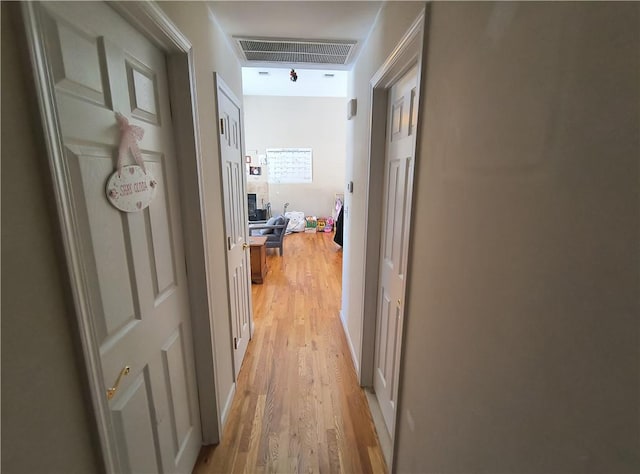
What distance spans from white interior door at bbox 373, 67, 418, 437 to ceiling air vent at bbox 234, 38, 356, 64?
0.69m

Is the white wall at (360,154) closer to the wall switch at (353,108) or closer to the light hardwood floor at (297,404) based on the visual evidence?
the wall switch at (353,108)

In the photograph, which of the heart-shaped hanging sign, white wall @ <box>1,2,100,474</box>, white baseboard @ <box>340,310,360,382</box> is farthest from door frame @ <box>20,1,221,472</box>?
white baseboard @ <box>340,310,360,382</box>

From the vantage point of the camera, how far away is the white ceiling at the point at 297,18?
1.44 metres

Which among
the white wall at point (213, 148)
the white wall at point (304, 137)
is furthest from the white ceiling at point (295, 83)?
Answer: the white wall at point (213, 148)

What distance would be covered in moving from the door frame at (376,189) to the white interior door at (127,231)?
99 cm

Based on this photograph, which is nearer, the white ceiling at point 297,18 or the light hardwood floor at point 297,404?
the white ceiling at point 297,18

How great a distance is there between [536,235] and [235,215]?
6.15ft

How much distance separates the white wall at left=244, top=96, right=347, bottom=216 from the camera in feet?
21.6

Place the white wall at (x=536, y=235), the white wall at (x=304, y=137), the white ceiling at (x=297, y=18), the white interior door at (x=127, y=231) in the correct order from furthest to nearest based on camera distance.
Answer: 1. the white wall at (x=304, y=137)
2. the white ceiling at (x=297, y=18)
3. the white interior door at (x=127, y=231)
4. the white wall at (x=536, y=235)

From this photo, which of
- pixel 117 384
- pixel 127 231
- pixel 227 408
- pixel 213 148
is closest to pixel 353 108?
pixel 213 148

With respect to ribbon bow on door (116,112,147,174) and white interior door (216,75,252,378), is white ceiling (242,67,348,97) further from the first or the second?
ribbon bow on door (116,112,147,174)

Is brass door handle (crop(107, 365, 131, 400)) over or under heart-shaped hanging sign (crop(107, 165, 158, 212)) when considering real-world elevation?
under

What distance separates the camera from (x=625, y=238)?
0.39 metres

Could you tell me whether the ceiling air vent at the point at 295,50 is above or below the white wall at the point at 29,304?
above
